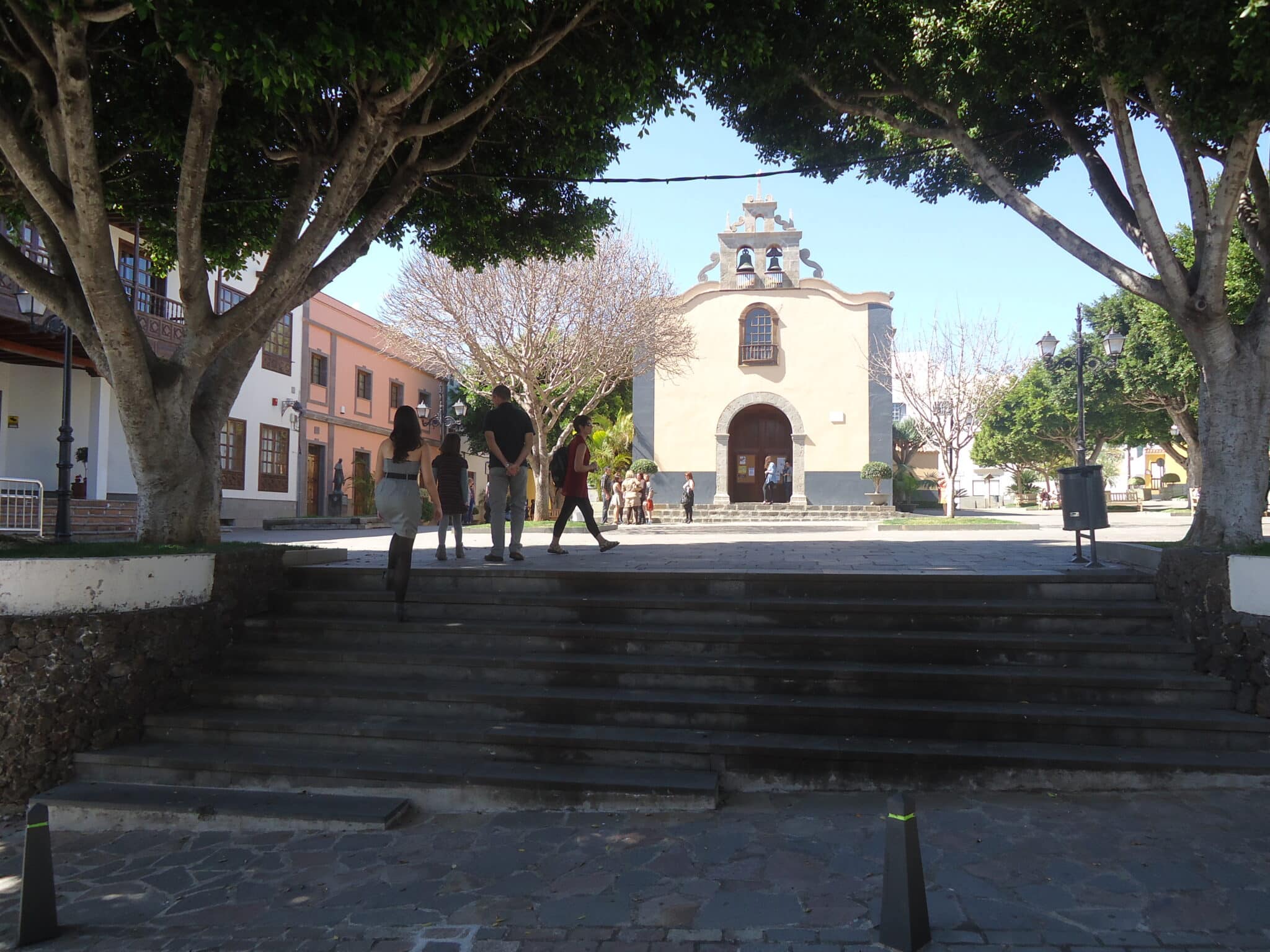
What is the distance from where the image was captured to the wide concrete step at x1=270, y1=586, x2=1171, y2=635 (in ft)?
18.3

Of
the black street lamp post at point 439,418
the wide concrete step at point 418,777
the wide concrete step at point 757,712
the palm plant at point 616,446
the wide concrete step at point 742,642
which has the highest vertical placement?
the black street lamp post at point 439,418

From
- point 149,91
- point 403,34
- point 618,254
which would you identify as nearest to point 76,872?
point 403,34

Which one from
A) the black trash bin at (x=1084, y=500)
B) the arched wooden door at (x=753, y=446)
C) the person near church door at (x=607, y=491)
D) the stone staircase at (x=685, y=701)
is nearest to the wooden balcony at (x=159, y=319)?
the person near church door at (x=607, y=491)

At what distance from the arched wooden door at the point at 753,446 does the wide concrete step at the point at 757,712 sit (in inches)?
813

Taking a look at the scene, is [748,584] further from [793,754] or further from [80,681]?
[80,681]

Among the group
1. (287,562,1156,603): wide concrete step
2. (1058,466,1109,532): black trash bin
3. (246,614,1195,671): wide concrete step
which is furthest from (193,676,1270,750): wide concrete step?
(1058,466,1109,532): black trash bin

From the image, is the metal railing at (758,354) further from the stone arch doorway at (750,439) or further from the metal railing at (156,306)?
the metal railing at (156,306)

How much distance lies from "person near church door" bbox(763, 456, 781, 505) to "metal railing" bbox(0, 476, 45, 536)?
1783cm

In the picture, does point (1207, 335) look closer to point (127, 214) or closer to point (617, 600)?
point (617, 600)

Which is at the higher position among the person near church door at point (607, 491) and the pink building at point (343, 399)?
the pink building at point (343, 399)

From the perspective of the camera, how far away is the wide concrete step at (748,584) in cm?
591

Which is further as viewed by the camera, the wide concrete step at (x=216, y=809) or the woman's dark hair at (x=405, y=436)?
the woman's dark hair at (x=405, y=436)

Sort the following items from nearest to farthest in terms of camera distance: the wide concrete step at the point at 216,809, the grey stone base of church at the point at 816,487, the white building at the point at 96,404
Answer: the wide concrete step at the point at 216,809, the white building at the point at 96,404, the grey stone base of church at the point at 816,487

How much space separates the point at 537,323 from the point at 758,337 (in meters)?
8.29
